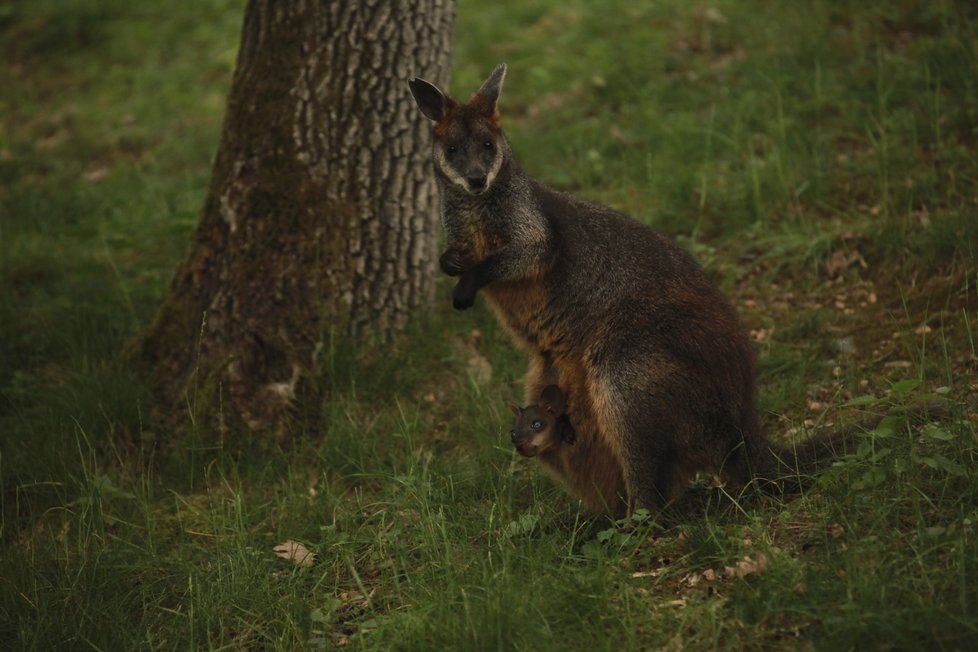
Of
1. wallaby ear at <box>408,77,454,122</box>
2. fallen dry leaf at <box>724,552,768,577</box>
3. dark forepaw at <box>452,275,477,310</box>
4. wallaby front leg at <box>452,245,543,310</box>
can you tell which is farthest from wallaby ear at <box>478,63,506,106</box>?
fallen dry leaf at <box>724,552,768,577</box>

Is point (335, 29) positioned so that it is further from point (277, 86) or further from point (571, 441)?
point (571, 441)

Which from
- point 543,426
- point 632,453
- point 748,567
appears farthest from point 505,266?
point 748,567

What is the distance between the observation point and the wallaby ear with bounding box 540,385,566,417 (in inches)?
192

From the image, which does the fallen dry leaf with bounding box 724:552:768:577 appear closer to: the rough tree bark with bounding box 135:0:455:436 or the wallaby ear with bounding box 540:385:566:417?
the wallaby ear with bounding box 540:385:566:417

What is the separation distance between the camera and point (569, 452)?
4.91 meters

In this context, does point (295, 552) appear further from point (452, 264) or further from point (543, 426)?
point (452, 264)

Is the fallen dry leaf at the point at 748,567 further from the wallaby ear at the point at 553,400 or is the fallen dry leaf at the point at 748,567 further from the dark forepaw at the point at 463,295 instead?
the dark forepaw at the point at 463,295

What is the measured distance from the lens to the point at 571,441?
4.88 meters

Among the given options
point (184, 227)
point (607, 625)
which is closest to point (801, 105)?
point (184, 227)

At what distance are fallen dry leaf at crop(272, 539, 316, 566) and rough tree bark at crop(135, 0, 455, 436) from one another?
1.42 meters

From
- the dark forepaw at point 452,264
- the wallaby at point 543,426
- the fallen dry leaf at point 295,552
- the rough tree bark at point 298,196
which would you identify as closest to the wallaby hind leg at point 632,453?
the wallaby at point 543,426

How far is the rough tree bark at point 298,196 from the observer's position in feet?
20.1

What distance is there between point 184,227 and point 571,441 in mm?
3974

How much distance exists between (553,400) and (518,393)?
1149mm
